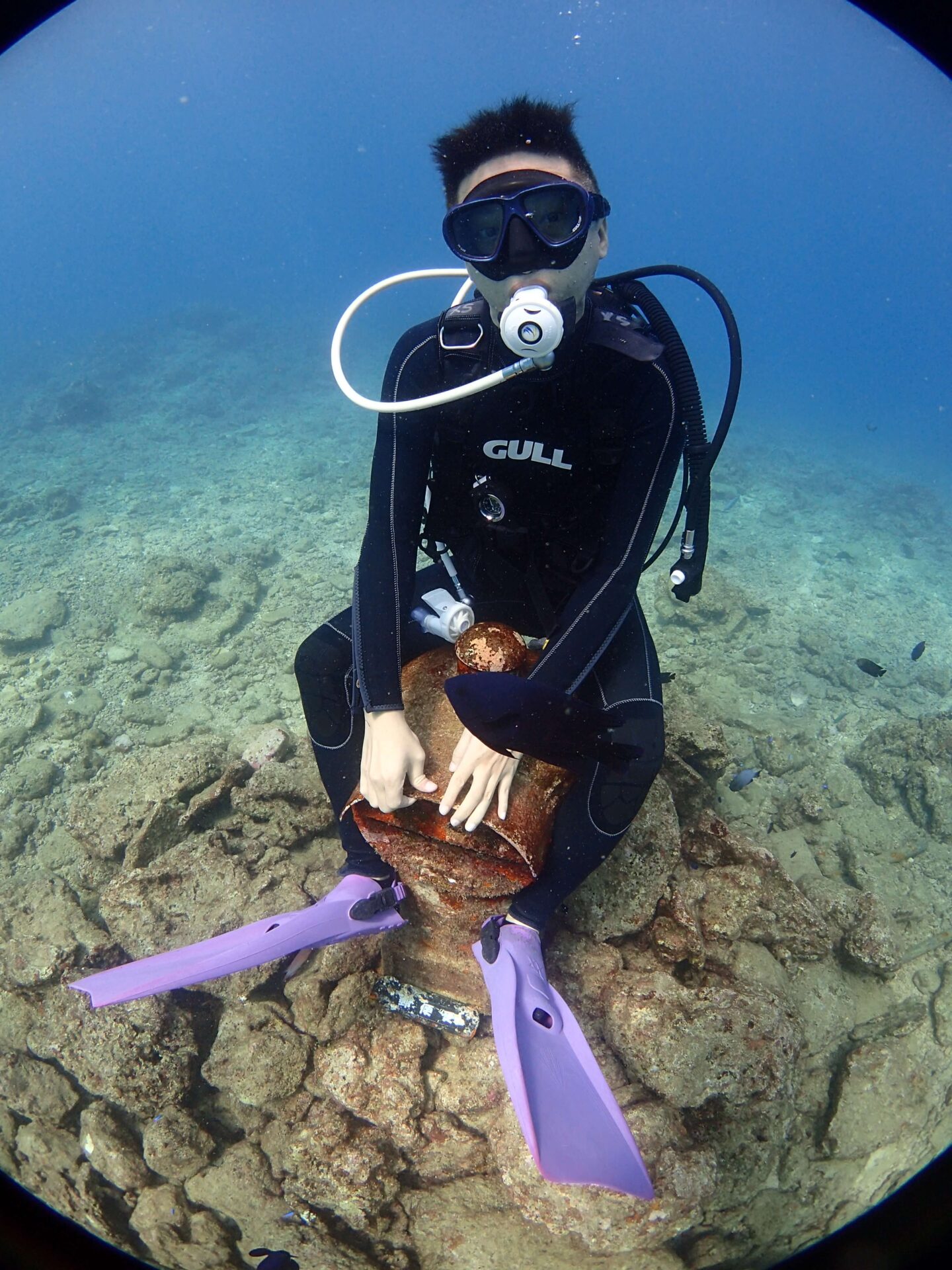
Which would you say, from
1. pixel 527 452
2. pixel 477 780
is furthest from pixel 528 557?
pixel 477 780

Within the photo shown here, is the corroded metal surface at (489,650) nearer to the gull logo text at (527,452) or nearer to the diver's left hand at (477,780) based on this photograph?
the diver's left hand at (477,780)

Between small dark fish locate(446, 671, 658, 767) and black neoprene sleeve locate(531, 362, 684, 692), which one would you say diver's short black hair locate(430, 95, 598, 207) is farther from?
small dark fish locate(446, 671, 658, 767)

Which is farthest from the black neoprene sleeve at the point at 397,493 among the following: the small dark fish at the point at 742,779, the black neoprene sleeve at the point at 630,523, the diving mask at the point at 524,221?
the small dark fish at the point at 742,779

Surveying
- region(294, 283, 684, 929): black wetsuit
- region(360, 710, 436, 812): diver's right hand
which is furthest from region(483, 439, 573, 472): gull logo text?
region(360, 710, 436, 812): diver's right hand

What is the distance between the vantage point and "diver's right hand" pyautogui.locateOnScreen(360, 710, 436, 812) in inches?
85.4

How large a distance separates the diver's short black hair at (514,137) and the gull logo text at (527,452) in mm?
956

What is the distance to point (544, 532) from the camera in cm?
271

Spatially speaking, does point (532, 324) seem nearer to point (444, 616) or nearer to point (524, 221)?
point (524, 221)

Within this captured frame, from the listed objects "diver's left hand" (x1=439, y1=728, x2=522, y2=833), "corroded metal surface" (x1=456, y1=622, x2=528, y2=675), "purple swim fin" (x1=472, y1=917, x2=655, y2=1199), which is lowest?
"purple swim fin" (x1=472, y1=917, x2=655, y2=1199)

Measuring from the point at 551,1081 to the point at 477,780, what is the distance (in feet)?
3.62

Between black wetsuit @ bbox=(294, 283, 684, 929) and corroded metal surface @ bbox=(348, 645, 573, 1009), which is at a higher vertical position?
black wetsuit @ bbox=(294, 283, 684, 929)

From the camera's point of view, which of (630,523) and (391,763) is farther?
(630,523)

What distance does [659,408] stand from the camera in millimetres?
2432

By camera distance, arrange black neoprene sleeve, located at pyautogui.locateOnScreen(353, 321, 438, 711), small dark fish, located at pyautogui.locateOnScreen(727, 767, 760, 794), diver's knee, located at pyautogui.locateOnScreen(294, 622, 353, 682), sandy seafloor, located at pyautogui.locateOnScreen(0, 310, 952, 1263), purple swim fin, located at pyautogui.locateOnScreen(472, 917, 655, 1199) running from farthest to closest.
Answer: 1. sandy seafloor, located at pyautogui.locateOnScreen(0, 310, 952, 1263)
2. small dark fish, located at pyautogui.locateOnScreen(727, 767, 760, 794)
3. diver's knee, located at pyautogui.locateOnScreen(294, 622, 353, 682)
4. black neoprene sleeve, located at pyautogui.locateOnScreen(353, 321, 438, 711)
5. purple swim fin, located at pyautogui.locateOnScreen(472, 917, 655, 1199)
